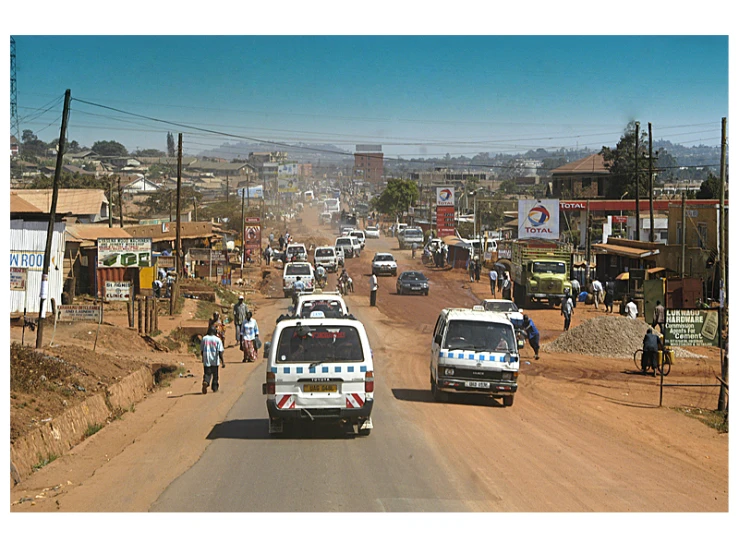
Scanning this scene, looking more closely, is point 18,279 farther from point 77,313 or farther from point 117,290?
point 77,313

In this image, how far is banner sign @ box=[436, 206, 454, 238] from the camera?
247 feet

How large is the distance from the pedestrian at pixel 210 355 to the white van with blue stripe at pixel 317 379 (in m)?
5.70

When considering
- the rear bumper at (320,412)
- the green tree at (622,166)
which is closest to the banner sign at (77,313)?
the rear bumper at (320,412)

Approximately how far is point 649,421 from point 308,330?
29.2 feet

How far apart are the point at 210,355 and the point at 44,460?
19.3 ft

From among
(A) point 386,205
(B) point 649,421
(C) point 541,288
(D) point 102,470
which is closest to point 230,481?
(D) point 102,470

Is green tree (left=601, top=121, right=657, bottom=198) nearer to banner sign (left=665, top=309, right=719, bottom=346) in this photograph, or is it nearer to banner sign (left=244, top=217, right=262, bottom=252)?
banner sign (left=244, top=217, right=262, bottom=252)

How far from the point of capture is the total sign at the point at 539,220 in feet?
190

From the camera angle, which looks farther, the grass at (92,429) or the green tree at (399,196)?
the green tree at (399,196)

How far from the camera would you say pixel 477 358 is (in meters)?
16.9

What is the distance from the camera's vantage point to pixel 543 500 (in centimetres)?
→ 966

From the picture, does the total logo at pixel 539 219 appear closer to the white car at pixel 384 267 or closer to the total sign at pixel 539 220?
the total sign at pixel 539 220

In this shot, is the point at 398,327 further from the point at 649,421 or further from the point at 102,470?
the point at 102,470

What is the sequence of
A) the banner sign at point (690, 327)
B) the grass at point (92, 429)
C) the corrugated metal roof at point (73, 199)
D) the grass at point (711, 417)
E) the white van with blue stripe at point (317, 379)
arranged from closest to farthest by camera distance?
the white van with blue stripe at point (317, 379)
the grass at point (92, 429)
the grass at point (711, 417)
the banner sign at point (690, 327)
the corrugated metal roof at point (73, 199)
